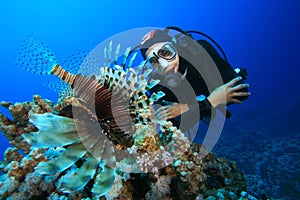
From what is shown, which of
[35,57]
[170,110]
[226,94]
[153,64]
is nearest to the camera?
[170,110]

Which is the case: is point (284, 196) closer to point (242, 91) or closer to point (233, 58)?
point (242, 91)

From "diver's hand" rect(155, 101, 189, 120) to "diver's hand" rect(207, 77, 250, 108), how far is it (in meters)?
0.30

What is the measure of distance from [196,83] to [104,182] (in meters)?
1.61

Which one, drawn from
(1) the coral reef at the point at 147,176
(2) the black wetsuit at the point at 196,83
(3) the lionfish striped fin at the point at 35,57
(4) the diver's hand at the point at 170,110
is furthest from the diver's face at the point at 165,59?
(3) the lionfish striped fin at the point at 35,57

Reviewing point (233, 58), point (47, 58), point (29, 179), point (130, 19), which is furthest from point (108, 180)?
point (130, 19)

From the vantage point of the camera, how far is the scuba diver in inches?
91.0

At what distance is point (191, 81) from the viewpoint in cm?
250

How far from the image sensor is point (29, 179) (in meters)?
1.93

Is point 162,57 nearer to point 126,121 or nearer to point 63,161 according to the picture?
point 126,121

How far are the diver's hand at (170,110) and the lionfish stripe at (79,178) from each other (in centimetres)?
84

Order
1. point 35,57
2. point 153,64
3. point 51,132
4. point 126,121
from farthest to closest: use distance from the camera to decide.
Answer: point 35,57 < point 153,64 < point 126,121 < point 51,132

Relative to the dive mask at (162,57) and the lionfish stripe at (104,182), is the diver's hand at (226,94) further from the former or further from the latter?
the lionfish stripe at (104,182)

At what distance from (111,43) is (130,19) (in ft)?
329

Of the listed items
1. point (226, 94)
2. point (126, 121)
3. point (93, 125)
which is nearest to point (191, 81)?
point (226, 94)
